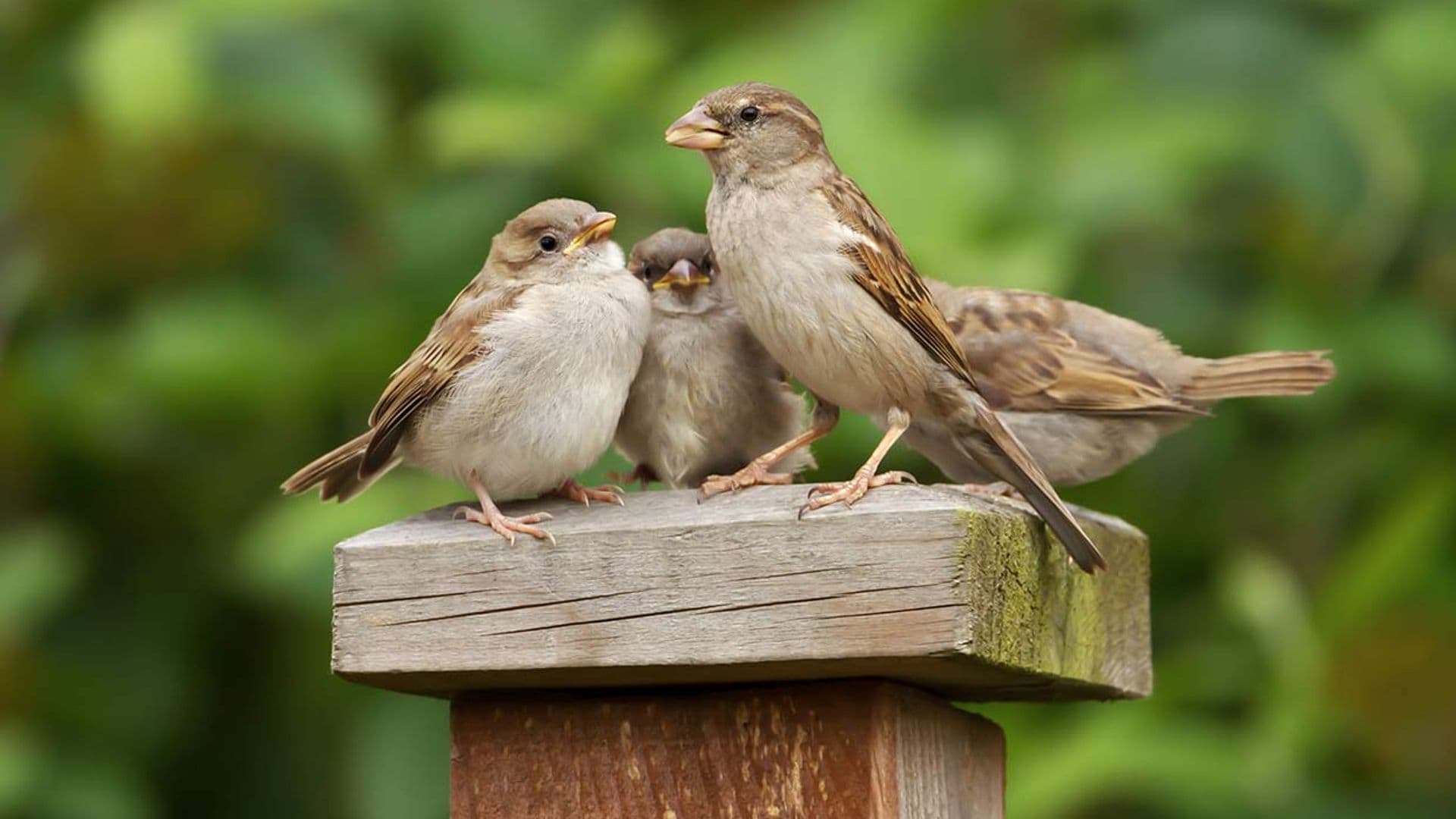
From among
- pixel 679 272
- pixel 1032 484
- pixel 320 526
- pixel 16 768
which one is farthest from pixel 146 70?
pixel 1032 484

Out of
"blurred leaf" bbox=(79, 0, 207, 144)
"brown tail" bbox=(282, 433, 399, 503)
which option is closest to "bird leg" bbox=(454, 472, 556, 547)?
"brown tail" bbox=(282, 433, 399, 503)

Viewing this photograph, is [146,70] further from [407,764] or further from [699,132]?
[699,132]

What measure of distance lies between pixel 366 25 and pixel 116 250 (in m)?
0.95

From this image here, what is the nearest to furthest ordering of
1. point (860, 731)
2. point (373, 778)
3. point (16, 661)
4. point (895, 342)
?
point (860, 731), point (895, 342), point (373, 778), point (16, 661)

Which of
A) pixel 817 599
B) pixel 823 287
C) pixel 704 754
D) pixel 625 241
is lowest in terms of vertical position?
pixel 704 754

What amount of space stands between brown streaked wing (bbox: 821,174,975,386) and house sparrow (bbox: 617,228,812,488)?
0.87 feet

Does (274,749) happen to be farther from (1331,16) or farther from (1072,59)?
(1331,16)

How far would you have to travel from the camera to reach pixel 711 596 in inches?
107

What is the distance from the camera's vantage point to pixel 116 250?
559 centimetres

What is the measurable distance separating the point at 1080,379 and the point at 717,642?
205 centimetres

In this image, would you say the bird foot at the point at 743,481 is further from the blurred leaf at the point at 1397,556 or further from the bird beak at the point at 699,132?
the blurred leaf at the point at 1397,556

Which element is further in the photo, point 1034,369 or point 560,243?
point 1034,369

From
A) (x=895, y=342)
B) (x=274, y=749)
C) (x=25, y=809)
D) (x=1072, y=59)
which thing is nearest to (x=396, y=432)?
(x=895, y=342)

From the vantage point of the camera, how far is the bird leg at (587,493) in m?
2.91
